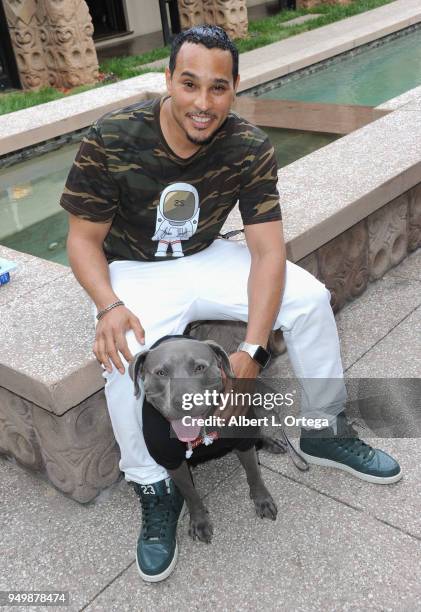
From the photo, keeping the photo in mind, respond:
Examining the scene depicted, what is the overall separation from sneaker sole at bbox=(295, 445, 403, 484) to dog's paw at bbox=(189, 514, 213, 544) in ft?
2.00

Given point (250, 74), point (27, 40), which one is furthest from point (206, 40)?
point (27, 40)

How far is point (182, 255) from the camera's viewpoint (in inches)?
115

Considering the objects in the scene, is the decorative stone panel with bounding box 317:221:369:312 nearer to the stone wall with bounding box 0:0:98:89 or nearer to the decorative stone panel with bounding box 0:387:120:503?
the decorative stone panel with bounding box 0:387:120:503

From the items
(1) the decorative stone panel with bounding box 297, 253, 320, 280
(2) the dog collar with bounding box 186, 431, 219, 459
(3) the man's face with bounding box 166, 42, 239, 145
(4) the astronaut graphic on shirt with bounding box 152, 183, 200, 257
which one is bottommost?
(1) the decorative stone panel with bounding box 297, 253, 320, 280

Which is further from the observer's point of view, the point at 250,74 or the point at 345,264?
the point at 250,74

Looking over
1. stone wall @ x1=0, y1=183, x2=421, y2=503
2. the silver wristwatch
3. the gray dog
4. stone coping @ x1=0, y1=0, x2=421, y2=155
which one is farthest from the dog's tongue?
stone coping @ x1=0, y1=0, x2=421, y2=155

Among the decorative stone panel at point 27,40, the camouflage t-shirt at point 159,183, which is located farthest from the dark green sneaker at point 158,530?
the decorative stone panel at point 27,40

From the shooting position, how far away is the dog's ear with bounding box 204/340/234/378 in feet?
7.71

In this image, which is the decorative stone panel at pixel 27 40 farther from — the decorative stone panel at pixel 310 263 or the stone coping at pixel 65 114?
the decorative stone panel at pixel 310 263

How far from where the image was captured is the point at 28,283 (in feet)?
11.9

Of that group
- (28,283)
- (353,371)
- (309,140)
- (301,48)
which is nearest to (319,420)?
(353,371)

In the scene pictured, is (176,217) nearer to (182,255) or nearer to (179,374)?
(182,255)

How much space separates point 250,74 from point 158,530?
8.51 m

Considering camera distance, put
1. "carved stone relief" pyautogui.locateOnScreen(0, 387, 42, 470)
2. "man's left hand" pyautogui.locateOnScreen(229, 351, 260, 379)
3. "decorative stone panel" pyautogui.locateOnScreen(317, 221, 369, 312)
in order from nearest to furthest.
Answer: "man's left hand" pyautogui.locateOnScreen(229, 351, 260, 379)
"carved stone relief" pyautogui.locateOnScreen(0, 387, 42, 470)
"decorative stone panel" pyautogui.locateOnScreen(317, 221, 369, 312)
